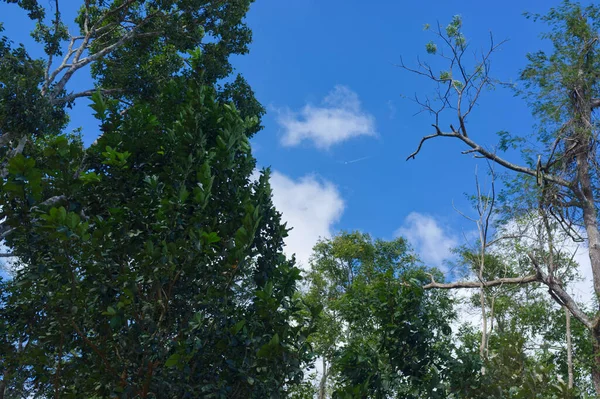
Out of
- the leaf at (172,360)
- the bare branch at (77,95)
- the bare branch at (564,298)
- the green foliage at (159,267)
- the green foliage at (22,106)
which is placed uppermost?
the bare branch at (77,95)

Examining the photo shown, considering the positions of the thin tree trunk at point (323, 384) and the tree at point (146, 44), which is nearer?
the tree at point (146, 44)

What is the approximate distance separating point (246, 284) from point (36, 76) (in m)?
10.4

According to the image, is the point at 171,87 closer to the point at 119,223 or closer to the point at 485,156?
the point at 119,223

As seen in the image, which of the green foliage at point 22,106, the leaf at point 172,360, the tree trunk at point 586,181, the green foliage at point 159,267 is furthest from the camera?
the tree trunk at point 586,181

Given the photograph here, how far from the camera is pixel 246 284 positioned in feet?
13.2

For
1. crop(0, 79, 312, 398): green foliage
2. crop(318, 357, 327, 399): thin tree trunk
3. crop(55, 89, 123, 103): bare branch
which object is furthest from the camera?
crop(318, 357, 327, 399): thin tree trunk

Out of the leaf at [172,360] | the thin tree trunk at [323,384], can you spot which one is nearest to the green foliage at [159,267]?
the leaf at [172,360]

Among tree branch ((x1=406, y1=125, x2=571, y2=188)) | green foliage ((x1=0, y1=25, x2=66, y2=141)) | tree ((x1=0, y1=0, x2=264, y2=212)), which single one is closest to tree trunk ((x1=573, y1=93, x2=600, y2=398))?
tree branch ((x1=406, y1=125, x2=571, y2=188))

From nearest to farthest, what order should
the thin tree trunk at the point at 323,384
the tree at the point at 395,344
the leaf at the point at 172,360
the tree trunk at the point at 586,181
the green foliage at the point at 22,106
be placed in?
the leaf at the point at 172,360
the tree at the point at 395,344
the green foliage at the point at 22,106
the tree trunk at the point at 586,181
the thin tree trunk at the point at 323,384

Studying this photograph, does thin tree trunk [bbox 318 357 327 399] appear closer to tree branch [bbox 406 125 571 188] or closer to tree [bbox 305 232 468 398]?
tree branch [bbox 406 125 571 188]

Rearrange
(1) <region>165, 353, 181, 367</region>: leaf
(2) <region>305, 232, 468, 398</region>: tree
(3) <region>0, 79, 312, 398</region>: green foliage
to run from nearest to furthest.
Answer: (1) <region>165, 353, 181, 367</region>: leaf, (3) <region>0, 79, 312, 398</region>: green foliage, (2) <region>305, 232, 468, 398</region>: tree

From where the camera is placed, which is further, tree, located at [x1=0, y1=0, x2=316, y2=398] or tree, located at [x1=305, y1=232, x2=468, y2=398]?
tree, located at [x1=305, y1=232, x2=468, y2=398]

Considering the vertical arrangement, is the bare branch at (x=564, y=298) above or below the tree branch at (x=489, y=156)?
below

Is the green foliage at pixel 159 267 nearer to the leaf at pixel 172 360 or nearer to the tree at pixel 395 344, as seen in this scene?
the leaf at pixel 172 360
